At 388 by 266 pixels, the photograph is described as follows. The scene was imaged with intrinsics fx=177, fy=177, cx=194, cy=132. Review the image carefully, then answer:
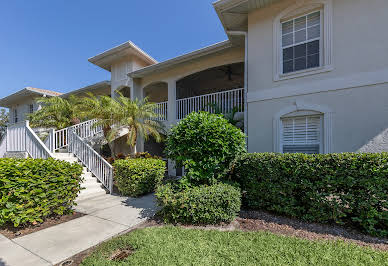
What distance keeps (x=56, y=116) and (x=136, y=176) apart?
8.05 meters

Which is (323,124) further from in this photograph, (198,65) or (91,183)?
(91,183)

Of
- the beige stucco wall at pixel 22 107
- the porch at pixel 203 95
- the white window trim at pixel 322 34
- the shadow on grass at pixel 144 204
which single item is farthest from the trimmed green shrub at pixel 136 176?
the beige stucco wall at pixel 22 107

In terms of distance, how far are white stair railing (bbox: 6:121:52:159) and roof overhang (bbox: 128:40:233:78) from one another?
5854 mm

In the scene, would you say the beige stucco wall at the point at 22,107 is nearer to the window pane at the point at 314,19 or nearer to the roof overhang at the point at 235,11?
the roof overhang at the point at 235,11

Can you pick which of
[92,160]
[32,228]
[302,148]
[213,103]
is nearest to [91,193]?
[92,160]

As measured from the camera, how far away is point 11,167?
3.79 metres

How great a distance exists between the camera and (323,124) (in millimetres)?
5535

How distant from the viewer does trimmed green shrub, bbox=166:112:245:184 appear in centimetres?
450

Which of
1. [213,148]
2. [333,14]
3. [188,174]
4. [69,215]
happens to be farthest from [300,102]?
[69,215]

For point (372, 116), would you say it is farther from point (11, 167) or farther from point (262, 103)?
point (11, 167)

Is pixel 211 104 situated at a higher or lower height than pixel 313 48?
lower

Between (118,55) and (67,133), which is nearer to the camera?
(67,133)

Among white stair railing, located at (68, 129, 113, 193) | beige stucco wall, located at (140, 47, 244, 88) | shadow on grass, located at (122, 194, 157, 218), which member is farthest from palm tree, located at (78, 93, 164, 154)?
shadow on grass, located at (122, 194, 157, 218)

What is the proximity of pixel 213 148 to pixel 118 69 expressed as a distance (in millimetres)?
10589
